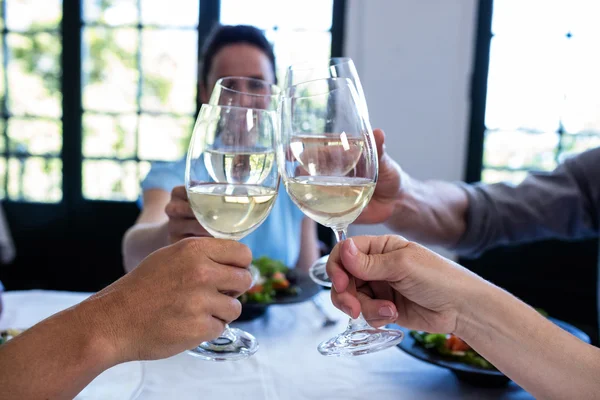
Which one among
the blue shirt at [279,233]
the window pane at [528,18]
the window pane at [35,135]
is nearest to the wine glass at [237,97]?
the blue shirt at [279,233]

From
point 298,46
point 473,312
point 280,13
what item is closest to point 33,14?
point 280,13

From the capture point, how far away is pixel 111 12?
3463 millimetres

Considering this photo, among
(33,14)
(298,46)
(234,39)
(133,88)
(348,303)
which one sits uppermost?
(33,14)

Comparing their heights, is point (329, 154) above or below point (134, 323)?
above

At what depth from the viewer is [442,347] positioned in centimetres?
102

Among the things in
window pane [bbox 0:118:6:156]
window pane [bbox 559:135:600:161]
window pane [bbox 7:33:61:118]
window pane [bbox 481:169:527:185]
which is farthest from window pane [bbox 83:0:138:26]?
window pane [bbox 559:135:600:161]

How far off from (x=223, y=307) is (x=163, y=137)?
3026 mm

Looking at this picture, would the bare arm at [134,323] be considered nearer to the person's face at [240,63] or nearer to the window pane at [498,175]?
the person's face at [240,63]

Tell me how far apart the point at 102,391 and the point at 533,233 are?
1.30 meters

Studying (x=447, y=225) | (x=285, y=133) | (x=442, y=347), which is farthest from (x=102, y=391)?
(x=447, y=225)

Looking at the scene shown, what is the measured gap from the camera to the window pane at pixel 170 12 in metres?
3.40

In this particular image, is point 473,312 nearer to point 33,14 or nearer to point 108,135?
point 108,135

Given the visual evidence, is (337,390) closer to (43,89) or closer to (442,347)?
(442,347)

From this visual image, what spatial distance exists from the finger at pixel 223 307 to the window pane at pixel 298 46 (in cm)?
284
